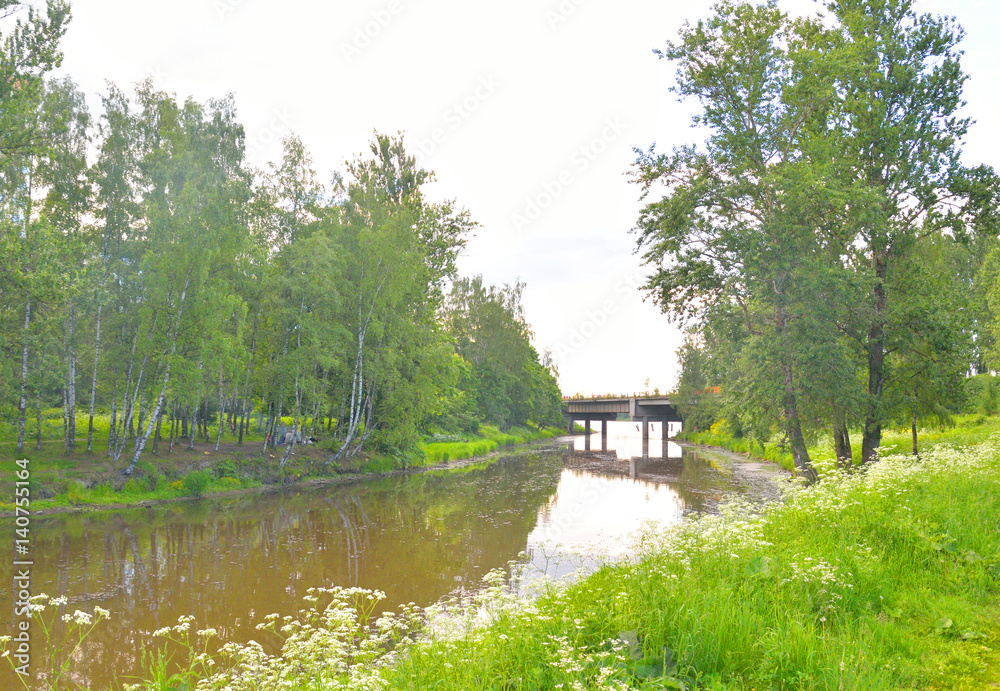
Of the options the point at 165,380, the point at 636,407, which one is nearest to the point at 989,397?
the point at 165,380

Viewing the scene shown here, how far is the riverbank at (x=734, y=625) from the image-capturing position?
552 cm

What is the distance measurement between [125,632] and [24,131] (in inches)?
616

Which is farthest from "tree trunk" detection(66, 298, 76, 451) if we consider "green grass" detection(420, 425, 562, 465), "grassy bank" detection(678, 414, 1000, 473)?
"grassy bank" detection(678, 414, 1000, 473)

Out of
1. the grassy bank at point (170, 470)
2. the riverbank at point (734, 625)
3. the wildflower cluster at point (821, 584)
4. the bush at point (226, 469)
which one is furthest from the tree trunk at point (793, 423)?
the bush at point (226, 469)

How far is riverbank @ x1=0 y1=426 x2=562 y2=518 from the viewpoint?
20.6m

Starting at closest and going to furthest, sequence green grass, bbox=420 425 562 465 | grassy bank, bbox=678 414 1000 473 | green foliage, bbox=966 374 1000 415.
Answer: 1. grassy bank, bbox=678 414 1000 473
2. green foliage, bbox=966 374 1000 415
3. green grass, bbox=420 425 562 465

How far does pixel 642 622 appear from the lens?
21.3 ft

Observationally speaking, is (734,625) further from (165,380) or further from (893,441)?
(893,441)

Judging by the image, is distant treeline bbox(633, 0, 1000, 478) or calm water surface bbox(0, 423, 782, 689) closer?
calm water surface bbox(0, 423, 782, 689)

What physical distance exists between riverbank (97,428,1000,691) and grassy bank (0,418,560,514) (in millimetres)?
16496

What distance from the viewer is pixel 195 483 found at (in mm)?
24797

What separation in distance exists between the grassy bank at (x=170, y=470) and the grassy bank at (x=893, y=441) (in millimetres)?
22754

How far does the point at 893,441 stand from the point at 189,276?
124ft

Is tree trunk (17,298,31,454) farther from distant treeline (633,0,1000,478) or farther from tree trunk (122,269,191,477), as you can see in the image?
distant treeline (633,0,1000,478)
